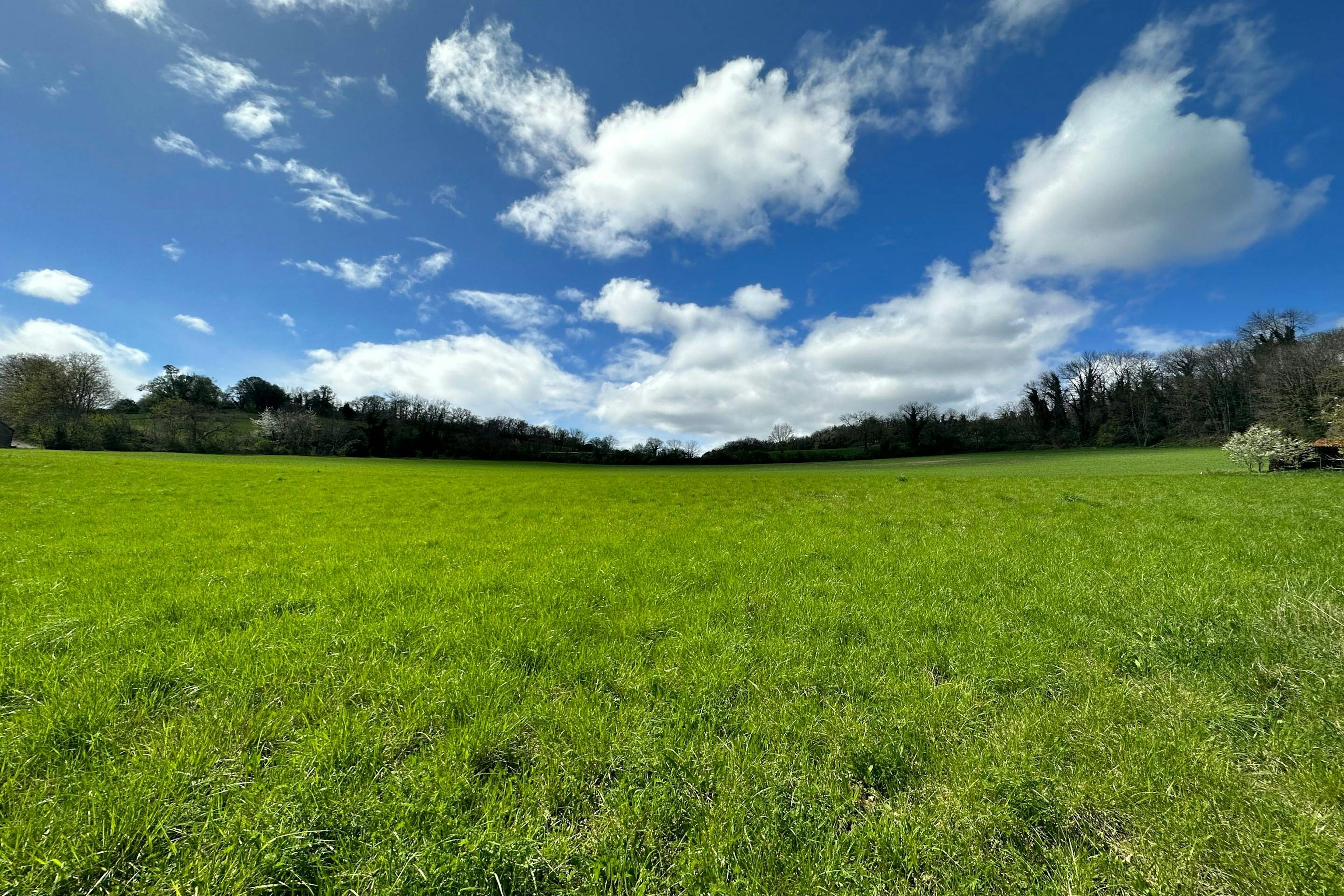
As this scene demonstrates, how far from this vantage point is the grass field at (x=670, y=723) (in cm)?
255

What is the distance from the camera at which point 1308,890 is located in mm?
2410

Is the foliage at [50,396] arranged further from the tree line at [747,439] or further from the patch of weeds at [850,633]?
the patch of weeds at [850,633]

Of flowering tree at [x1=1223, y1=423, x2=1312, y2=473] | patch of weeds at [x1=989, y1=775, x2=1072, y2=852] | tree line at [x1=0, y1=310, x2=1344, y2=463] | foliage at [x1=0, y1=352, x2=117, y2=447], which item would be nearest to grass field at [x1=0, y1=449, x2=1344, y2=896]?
patch of weeds at [x1=989, y1=775, x2=1072, y2=852]

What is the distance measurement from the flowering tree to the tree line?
68.1ft

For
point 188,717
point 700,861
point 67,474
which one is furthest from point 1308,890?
point 67,474

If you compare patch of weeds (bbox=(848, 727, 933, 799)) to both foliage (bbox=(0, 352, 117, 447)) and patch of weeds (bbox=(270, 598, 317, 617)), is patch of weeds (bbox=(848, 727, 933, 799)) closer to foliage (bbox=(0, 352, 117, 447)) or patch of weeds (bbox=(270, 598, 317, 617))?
patch of weeds (bbox=(270, 598, 317, 617))

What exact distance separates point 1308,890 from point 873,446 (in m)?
102

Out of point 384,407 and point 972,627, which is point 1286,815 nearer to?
point 972,627

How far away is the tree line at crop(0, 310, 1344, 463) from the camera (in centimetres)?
6494

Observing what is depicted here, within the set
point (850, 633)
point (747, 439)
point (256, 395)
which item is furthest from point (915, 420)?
point (256, 395)

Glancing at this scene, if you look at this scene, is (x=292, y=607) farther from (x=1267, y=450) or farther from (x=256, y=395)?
(x=256, y=395)

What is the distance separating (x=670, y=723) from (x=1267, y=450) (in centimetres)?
4824

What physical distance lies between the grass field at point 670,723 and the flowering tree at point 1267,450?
3533cm

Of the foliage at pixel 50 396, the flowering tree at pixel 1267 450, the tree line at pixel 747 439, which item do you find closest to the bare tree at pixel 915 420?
the tree line at pixel 747 439
